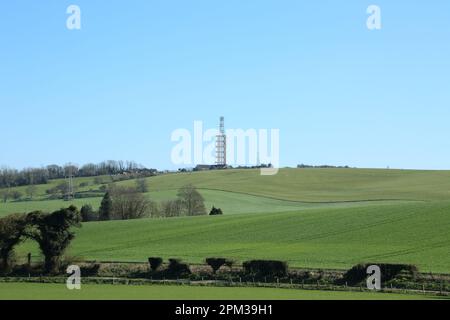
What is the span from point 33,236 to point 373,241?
2979cm

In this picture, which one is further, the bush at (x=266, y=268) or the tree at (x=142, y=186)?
the tree at (x=142, y=186)

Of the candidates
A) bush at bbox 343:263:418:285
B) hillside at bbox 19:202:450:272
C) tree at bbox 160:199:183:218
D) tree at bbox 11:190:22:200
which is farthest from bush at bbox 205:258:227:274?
tree at bbox 11:190:22:200

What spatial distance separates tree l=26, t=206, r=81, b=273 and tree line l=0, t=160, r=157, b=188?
95482 millimetres

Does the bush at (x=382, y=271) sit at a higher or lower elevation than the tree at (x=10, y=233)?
lower

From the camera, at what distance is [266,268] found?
50219 mm

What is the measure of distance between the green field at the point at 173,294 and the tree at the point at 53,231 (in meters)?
11.4

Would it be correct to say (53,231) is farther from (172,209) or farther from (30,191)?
(30,191)

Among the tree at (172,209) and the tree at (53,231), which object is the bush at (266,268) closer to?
the tree at (53,231)

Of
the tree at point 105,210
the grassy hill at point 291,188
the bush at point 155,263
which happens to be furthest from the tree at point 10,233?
the tree at point 105,210

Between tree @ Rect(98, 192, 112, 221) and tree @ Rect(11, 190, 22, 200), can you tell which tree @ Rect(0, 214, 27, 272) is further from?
tree @ Rect(11, 190, 22, 200)

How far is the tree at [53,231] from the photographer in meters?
58.3

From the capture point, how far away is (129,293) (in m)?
40.8
